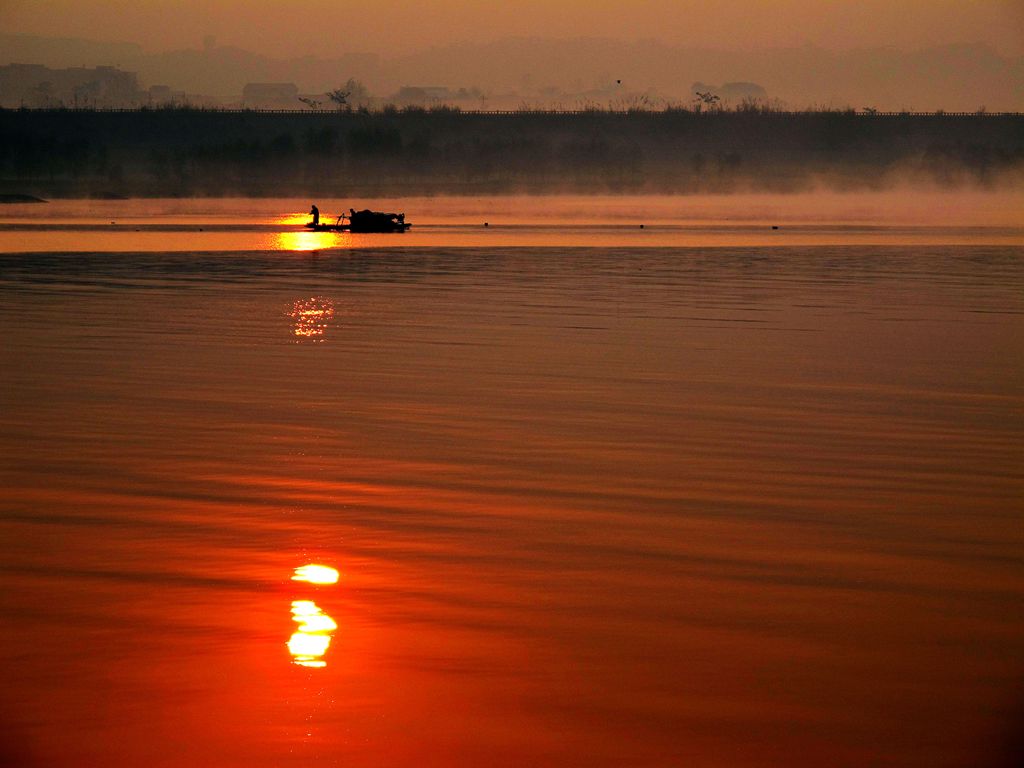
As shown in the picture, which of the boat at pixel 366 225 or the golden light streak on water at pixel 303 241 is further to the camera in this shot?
the boat at pixel 366 225

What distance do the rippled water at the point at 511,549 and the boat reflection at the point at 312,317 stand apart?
1335 mm

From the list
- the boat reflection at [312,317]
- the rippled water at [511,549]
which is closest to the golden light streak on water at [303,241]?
the boat reflection at [312,317]

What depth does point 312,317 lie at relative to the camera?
34.0m

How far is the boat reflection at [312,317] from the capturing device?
30125 millimetres

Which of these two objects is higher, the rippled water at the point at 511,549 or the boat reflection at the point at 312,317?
the boat reflection at the point at 312,317

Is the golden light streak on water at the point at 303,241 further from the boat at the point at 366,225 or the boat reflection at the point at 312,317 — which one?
the boat reflection at the point at 312,317

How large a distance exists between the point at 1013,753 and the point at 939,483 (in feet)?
23.0

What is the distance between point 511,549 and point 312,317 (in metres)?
22.3

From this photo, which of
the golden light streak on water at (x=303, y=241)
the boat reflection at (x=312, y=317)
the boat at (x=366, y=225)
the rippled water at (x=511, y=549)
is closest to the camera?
the rippled water at (x=511, y=549)

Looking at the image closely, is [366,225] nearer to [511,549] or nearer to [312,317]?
[312,317]

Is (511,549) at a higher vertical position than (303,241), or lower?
lower

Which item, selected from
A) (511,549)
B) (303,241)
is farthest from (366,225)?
(511,549)

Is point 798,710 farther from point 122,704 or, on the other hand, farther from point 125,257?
point 125,257

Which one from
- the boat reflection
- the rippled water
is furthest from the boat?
the rippled water
